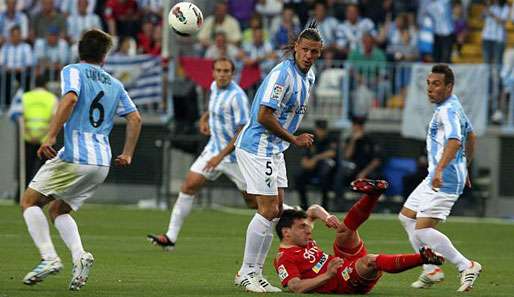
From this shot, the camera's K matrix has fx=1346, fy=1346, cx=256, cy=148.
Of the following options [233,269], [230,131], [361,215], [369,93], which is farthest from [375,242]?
[369,93]

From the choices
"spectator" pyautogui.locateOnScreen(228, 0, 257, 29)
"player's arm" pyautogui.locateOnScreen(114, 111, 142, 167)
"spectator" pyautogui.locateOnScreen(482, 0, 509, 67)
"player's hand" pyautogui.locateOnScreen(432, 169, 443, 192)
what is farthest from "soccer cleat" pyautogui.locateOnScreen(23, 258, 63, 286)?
"spectator" pyautogui.locateOnScreen(228, 0, 257, 29)

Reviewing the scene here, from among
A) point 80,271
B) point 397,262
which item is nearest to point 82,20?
point 80,271

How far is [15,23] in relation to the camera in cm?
2845

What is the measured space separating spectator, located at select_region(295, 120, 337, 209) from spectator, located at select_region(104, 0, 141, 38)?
559 centimetres

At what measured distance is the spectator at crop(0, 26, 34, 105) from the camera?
2730cm

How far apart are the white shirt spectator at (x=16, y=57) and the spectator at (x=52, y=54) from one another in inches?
6.4

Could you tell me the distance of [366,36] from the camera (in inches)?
1034

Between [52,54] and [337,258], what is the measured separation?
681 inches

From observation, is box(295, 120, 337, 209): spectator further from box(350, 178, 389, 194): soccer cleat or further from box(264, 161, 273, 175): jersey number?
box(350, 178, 389, 194): soccer cleat

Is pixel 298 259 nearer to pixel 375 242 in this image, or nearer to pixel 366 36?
pixel 375 242

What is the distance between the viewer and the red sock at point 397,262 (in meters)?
10.8

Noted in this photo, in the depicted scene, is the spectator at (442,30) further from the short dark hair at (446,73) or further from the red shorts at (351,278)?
the red shorts at (351,278)

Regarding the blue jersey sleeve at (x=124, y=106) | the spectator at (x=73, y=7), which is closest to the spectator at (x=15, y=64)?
the spectator at (x=73, y=7)

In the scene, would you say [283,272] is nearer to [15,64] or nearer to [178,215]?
[178,215]
